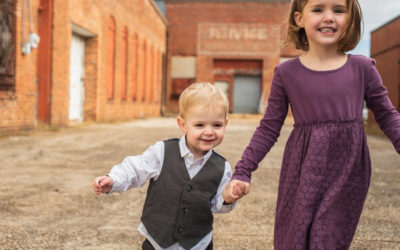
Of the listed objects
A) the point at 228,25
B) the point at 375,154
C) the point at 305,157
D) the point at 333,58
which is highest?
the point at 228,25

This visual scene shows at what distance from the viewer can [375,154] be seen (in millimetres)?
8047

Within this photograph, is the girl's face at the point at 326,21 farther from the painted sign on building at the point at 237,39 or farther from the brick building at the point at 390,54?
the painted sign on building at the point at 237,39

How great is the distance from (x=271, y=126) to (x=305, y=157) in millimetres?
247

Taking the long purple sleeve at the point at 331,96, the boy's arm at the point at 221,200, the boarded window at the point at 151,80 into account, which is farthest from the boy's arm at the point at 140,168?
the boarded window at the point at 151,80

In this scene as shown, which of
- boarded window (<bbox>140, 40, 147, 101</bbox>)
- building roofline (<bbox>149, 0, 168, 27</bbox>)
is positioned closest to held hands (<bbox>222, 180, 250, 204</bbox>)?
boarded window (<bbox>140, 40, 147, 101</bbox>)

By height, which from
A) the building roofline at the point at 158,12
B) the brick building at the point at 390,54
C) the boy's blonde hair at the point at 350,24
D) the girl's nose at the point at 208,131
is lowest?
the girl's nose at the point at 208,131

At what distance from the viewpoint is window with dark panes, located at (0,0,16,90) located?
372 inches

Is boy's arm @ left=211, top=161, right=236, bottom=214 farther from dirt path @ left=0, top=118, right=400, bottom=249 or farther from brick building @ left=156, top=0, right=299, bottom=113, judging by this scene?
brick building @ left=156, top=0, right=299, bottom=113

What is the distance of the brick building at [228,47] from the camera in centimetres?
2914

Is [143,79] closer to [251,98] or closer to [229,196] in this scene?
[251,98]

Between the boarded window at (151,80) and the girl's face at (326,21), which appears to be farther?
the boarded window at (151,80)

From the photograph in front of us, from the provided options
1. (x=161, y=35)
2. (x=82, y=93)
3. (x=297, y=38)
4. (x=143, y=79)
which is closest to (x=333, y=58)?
(x=297, y=38)

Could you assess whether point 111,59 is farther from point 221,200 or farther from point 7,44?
point 221,200

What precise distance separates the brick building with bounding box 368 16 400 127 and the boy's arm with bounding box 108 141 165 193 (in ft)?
51.0
